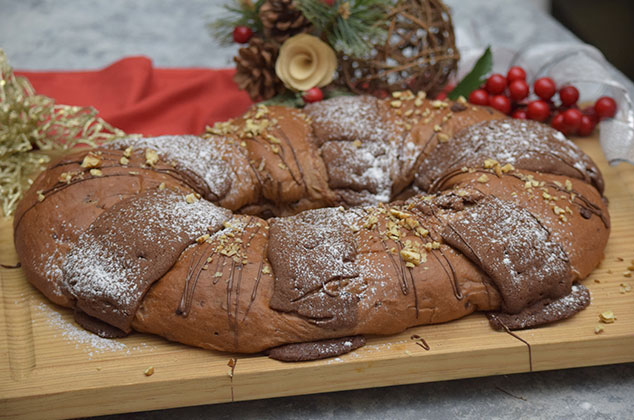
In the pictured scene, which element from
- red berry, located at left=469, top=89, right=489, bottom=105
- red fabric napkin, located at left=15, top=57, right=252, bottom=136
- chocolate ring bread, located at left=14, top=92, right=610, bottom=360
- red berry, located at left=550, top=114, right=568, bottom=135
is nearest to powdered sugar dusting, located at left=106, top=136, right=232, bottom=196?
chocolate ring bread, located at left=14, top=92, right=610, bottom=360

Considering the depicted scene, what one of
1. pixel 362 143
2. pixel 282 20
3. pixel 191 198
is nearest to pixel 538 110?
pixel 362 143

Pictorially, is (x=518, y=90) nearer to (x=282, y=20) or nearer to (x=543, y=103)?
(x=543, y=103)

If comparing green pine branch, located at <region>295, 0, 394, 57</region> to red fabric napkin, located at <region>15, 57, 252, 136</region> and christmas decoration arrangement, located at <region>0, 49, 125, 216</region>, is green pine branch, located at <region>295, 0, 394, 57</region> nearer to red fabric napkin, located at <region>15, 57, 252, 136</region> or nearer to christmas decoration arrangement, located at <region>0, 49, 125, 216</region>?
red fabric napkin, located at <region>15, 57, 252, 136</region>

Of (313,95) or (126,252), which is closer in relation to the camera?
(126,252)

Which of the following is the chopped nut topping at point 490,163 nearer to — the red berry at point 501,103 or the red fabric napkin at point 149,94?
the red berry at point 501,103

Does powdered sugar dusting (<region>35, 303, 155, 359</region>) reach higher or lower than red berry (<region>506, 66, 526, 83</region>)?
lower

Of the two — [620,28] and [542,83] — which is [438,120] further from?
[620,28]
